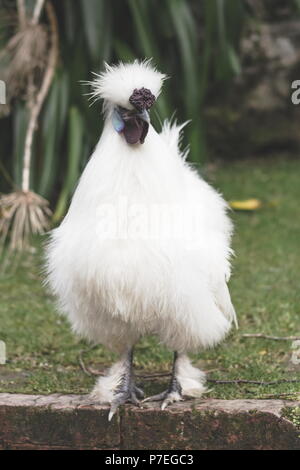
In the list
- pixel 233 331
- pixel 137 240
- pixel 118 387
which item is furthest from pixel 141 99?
pixel 233 331

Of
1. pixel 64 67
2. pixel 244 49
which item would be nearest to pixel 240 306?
pixel 64 67

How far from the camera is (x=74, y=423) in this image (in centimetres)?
398

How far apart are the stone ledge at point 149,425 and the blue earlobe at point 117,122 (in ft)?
4.35

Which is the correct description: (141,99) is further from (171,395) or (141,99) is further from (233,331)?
(233,331)

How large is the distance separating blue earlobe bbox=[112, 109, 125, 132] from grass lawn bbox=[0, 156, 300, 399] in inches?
55.7

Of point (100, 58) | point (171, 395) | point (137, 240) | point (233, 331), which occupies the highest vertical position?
point (100, 58)

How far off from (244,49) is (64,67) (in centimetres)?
247

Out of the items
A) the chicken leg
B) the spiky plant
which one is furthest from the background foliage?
the chicken leg

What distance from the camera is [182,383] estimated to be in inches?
164

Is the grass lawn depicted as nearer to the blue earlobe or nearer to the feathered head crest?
the blue earlobe

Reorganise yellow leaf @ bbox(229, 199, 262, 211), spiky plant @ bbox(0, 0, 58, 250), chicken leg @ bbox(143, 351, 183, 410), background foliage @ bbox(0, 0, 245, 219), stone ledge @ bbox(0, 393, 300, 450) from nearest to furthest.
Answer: stone ledge @ bbox(0, 393, 300, 450) → chicken leg @ bbox(143, 351, 183, 410) → spiky plant @ bbox(0, 0, 58, 250) → background foliage @ bbox(0, 0, 245, 219) → yellow leaf @ bbox(229, 199, 262, 211)

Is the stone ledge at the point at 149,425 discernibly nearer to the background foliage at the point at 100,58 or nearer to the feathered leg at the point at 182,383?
the feathered leg at the point at 182,383

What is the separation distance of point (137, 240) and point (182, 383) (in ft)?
3.04

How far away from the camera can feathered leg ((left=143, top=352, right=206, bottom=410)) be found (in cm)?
406
